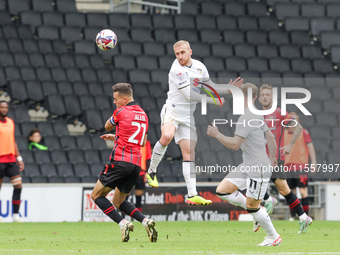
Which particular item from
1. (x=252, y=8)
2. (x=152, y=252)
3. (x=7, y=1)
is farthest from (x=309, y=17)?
(x=152, y=252)

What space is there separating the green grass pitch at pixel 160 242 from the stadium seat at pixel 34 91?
19.4 feet

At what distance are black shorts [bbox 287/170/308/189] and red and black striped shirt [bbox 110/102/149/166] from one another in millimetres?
5787

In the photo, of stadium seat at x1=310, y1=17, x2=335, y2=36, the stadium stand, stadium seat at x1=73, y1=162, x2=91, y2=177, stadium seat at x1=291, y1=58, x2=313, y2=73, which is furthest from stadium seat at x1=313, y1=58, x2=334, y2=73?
stadium seat at x1=73, y1=162, x2=91, y2=177

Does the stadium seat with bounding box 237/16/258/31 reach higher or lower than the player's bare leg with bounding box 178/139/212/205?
higher

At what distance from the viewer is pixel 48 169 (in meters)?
13.7

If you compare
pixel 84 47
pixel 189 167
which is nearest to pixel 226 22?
pixel 84 47

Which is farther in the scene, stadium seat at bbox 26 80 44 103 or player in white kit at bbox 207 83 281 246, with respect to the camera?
stadium seat at bbox 26 80 44 103

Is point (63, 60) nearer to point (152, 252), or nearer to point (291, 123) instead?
point (291, 123)

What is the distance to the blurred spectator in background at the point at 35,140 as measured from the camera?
1359cm

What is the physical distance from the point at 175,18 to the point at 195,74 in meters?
10.9

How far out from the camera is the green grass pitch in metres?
6.29

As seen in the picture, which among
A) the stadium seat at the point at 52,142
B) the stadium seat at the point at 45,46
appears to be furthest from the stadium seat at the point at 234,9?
the stadium seat at the point at 52,142

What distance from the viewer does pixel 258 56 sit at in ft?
60.0

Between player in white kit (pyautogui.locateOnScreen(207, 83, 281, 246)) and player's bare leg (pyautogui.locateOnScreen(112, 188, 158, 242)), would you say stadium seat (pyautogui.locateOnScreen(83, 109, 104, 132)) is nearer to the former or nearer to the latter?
player's bare leg (pyautogui.locateOnScreen(112, 188, 158, 242))
